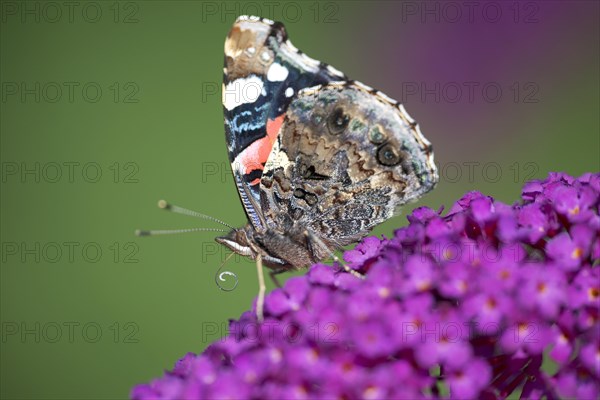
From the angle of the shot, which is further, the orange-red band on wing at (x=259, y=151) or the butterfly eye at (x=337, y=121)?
the orange-red band on wing at (x=259, y=151)

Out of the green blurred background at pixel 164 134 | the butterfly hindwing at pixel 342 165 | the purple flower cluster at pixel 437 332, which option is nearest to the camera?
the purple flower cluster at pixel 437 332

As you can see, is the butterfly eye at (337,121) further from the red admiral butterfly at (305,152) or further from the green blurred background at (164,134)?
the green blurred background at (164,134)

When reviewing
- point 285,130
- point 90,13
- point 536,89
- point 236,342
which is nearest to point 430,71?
point 536,89

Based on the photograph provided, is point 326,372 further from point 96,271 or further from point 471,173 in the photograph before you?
point 471,173

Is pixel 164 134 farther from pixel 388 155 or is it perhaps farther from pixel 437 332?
pixel 437 332

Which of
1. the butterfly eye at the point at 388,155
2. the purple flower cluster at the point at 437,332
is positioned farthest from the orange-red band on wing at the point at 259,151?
the purple flower cluster at the point at 437,332

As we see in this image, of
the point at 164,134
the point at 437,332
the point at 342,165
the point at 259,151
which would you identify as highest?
the point at 164,134

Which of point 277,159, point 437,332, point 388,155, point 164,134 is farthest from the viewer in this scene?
point 164,134

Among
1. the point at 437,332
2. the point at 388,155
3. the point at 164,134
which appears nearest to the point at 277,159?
the point at 388,155
